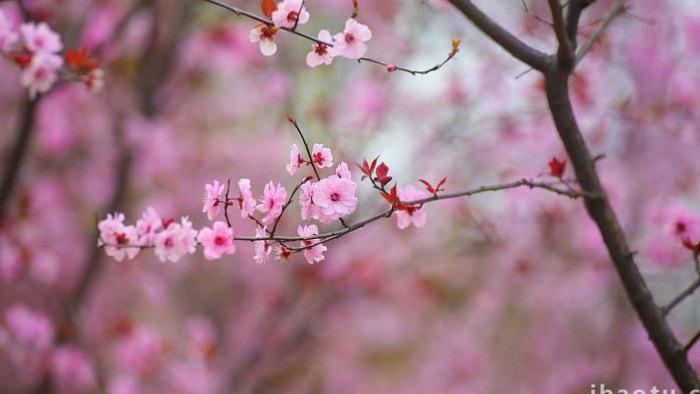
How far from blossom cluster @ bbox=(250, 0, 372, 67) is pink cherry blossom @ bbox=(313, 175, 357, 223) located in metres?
0.34

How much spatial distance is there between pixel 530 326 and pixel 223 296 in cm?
310

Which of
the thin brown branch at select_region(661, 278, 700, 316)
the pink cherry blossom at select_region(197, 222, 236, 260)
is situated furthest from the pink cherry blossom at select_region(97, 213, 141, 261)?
the thin brown branch at select_region(661, 278, 700, 316)

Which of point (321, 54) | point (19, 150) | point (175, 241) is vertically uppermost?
point (19, 150)

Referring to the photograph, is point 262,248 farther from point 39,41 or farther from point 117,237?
point 39,41

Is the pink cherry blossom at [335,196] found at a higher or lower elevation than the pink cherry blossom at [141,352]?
lower

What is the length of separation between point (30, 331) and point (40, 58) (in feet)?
7.80

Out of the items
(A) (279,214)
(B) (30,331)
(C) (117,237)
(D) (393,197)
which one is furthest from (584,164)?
(B) (30,331)

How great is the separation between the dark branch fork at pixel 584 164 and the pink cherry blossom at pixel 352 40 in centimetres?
27

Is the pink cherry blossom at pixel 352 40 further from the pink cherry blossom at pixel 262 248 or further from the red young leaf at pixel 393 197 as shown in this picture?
the pink cherry blossom at pixel 262 248

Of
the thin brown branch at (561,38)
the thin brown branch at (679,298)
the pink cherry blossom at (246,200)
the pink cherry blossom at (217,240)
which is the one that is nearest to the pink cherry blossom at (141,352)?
the pink cherry blossom at (217,240)

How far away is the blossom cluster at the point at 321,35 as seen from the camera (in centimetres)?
168

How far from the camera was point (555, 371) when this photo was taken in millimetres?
5805

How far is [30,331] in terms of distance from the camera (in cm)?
402

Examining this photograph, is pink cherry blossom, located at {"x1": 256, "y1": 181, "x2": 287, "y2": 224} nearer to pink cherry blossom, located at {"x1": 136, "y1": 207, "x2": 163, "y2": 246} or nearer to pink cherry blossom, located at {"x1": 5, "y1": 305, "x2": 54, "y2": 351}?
pink cherry blossom, located at {"x1": 136, "y1": 207, "x2": 163, "y2": 246}
